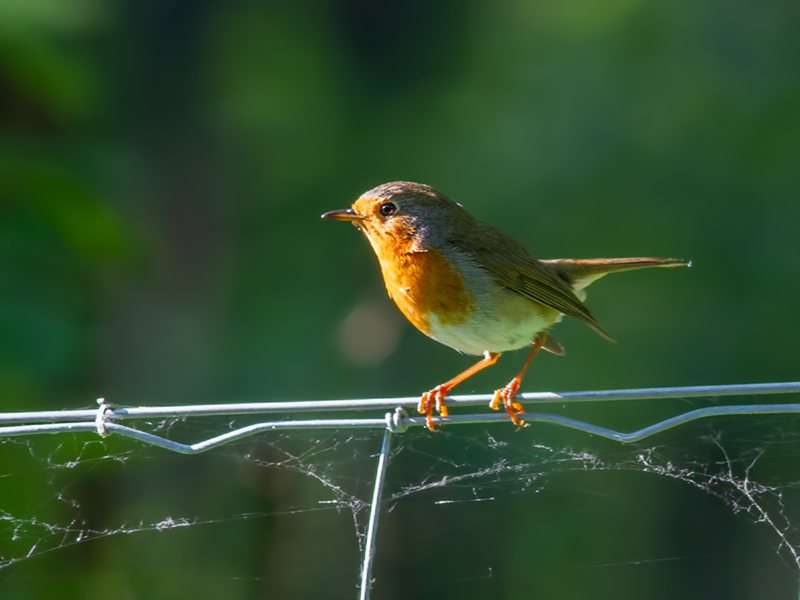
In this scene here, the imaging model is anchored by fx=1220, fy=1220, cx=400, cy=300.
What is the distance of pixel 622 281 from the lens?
9.42m

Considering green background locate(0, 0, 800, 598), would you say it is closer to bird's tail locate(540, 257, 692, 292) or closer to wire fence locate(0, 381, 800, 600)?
bird's tail locate(540, 257, 692, 292)

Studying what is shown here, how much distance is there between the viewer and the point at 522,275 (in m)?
4.66

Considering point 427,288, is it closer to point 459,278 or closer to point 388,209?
point 459,278

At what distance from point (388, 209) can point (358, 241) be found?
5.65 m

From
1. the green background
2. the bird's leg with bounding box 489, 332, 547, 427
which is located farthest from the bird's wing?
the green background

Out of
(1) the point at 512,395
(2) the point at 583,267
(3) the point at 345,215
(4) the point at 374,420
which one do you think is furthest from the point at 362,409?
(2) the point at 583,267

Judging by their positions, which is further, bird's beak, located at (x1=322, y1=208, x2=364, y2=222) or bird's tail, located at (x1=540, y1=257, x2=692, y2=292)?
bird's tail, located at (x1=540, y1=257, x2=692, y2=292)

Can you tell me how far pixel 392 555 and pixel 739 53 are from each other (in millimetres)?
6213

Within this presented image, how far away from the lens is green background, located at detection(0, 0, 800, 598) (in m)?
5.17

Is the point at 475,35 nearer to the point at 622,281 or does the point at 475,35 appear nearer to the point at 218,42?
the point at 218,42

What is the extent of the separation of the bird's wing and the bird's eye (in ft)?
0.92

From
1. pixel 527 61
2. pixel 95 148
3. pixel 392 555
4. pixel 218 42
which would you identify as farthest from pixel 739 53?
pixel 95 148

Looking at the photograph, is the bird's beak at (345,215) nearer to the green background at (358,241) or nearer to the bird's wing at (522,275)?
the bird's wing at (522,275)

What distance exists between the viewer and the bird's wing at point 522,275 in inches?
181
